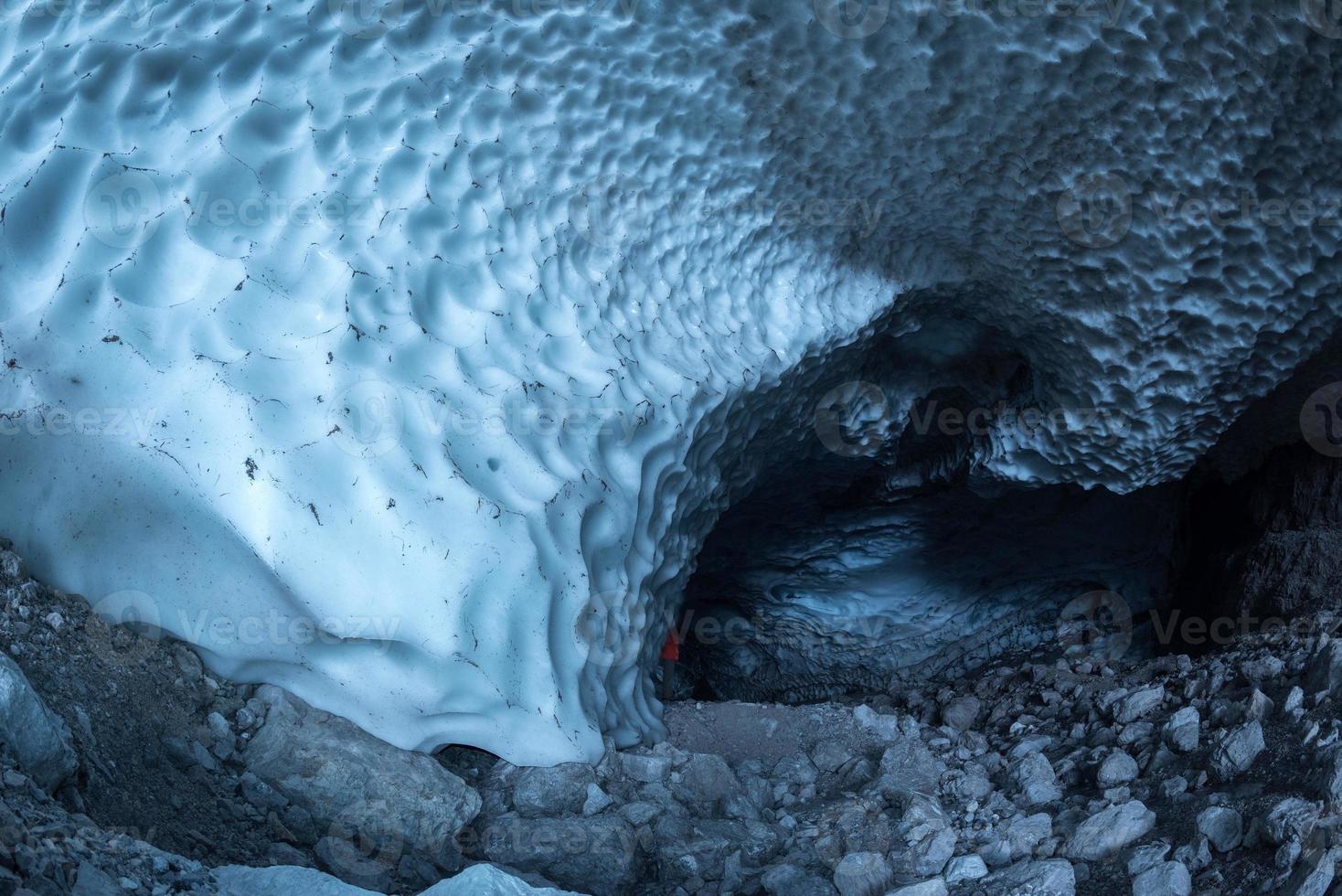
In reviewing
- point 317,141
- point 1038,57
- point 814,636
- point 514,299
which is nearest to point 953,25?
point 1038,57

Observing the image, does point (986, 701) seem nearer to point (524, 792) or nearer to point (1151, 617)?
point (1151, 617)

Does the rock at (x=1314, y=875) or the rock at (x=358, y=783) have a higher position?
the rock at (x=1314, y=875)

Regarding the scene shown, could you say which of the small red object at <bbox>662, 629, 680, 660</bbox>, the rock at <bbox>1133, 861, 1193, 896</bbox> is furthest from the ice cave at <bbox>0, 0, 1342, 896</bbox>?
the small red object at <bbox>662, 629, 680, 660</bbox>

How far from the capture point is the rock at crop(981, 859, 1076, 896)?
143 centimetres

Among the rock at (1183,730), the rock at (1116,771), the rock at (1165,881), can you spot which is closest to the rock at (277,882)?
the rock at (1165,881)

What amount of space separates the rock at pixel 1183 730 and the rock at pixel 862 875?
25.3 inches

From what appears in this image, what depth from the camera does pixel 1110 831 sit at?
1.54 metres

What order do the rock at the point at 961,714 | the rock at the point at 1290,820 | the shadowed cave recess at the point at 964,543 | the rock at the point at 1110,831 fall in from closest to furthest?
the rock at the point at 1290,820
the rock at the point at 1110,831
the rock at the point at 961,714
the shadowed cave recess at the point at 964,543

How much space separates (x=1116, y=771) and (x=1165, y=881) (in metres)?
0.44

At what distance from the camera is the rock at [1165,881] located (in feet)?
4.44

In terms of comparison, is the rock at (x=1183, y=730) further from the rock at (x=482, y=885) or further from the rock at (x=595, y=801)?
the rock at (x=482, y=885)

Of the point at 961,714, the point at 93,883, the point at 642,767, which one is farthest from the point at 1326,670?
the point at 93,883

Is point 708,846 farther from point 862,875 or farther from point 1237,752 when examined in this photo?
point 1237,752

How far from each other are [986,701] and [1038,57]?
1.67 m
